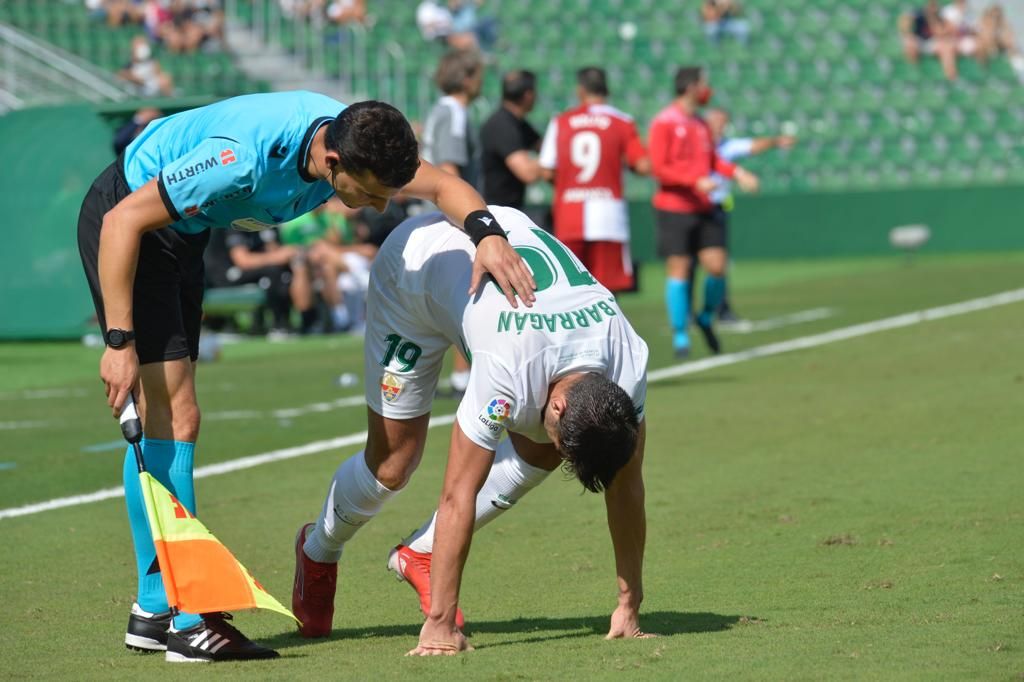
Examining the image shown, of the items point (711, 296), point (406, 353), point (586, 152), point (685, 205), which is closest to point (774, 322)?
point (711, 296)

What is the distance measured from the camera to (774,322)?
1712 centimetres

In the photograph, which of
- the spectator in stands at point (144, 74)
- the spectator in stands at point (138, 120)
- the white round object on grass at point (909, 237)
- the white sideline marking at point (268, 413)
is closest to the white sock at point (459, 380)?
the white sideline marking at point (268, 413)

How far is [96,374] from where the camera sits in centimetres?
1408

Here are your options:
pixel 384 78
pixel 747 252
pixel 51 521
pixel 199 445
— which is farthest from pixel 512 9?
pixel 51 521

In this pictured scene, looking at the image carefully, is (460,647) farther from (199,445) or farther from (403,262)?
(199,445)

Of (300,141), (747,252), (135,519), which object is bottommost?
(747,252)

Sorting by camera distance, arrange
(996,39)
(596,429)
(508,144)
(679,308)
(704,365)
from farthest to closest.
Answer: (996,39) → (679,308) → (704,365) → (508,144) → (596,429)

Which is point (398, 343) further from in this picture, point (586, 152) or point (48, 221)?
point (48, 221)

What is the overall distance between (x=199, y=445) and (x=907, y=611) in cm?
534

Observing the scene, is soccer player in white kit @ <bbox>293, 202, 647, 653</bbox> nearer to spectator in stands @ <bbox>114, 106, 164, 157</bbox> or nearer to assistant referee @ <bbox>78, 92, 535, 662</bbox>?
assistant referee @ <bbox>78, 92, 535, 662</bbox>

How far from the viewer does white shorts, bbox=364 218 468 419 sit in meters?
5.31

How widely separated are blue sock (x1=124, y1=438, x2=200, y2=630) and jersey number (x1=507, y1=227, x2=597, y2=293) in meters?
1.22

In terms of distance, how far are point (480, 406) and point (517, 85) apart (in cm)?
740

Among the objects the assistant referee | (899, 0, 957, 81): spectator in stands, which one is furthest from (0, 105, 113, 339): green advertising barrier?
(899, 0, 957, 81): spectator in stands
